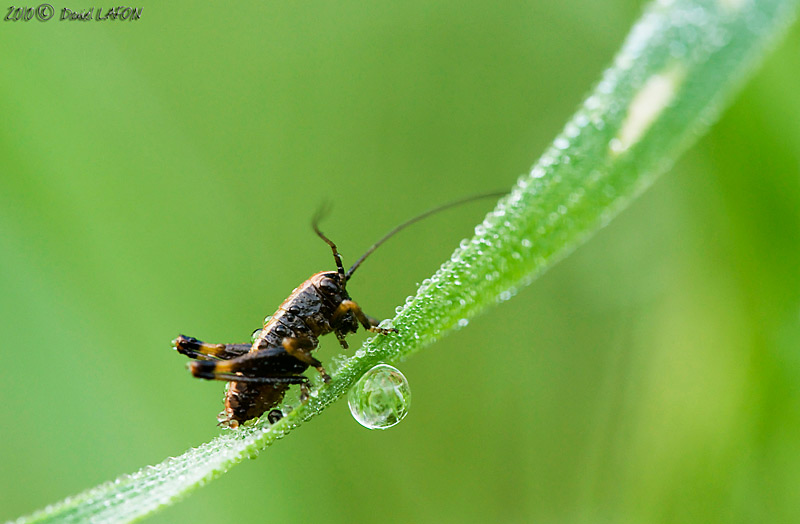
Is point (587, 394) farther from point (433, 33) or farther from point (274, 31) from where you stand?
point (274, 31)

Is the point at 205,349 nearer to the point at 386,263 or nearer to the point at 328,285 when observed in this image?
the point at 328,285

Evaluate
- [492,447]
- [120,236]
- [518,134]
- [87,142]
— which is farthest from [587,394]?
[87,142]

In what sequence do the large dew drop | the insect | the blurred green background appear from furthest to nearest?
1. the insect
2. the blurred green background
3. the large dew drop
